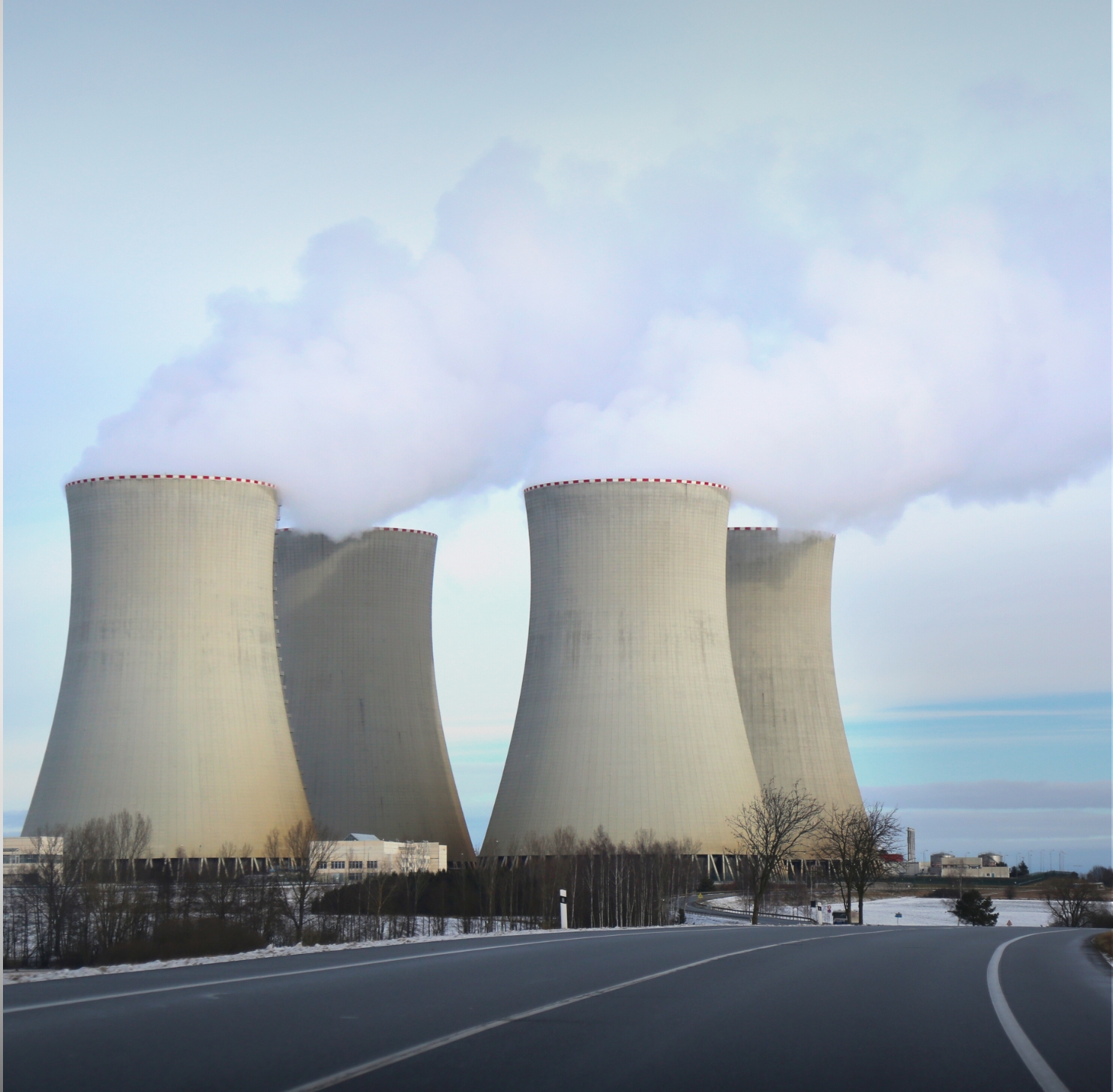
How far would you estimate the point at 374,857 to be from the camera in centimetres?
3509

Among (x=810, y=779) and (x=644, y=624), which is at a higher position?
(x=644, y=624)

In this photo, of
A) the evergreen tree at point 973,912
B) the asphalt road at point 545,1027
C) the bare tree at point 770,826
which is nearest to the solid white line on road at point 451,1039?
the asphalt road at point 545,1027

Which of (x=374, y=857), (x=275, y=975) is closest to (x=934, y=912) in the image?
(x=374, y=857)

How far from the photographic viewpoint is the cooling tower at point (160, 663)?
28469 mm

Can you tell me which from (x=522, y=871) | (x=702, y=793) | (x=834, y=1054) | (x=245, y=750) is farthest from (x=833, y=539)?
(x=834, y=1054)

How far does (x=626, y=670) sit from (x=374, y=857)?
9.47 metres

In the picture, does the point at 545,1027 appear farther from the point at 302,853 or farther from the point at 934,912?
the point at 934,912

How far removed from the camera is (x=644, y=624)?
29.7 m

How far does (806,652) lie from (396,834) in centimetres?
1205

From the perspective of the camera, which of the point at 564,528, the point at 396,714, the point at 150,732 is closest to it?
the point at 150,732

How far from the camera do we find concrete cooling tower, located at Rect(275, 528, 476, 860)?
1480 inches

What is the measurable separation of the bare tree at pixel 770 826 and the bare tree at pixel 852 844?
22.2 inches

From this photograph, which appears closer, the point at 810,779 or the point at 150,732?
the point at 150,732

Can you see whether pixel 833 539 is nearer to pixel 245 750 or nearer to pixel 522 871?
pixel 522 871
